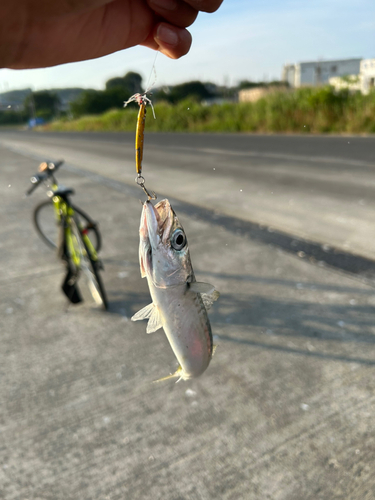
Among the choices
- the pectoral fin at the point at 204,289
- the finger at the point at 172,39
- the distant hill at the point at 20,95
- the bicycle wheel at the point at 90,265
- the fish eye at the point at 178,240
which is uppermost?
the finger at the point at 172,39

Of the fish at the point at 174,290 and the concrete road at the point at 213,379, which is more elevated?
the fish at the point at 174,290

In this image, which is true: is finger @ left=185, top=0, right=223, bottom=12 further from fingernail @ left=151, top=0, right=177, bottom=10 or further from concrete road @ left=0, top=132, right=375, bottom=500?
concrete road @ left=0, top=132, right=375, bottom=500

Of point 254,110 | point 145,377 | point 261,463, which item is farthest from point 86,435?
point 254,110

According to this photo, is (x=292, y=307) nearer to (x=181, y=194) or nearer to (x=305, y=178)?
(x=181, y=194)

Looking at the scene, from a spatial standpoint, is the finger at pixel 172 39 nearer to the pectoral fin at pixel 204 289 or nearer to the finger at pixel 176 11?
the finger at pixel 176 11

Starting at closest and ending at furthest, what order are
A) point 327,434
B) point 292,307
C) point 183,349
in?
1. point 183,349
2. point 327,434
3. point 292,307

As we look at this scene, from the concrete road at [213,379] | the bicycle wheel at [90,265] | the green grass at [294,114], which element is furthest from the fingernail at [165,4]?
the green grass at [294,114]

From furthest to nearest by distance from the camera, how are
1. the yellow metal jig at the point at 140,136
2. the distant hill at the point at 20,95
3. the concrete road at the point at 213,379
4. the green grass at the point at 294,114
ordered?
1. the green grass at the point at 294,114
2. the concrete road at the point at 213,379
3. the distant hill at the point at 20,95
4. the yellow metal jig at the point at 140,136
